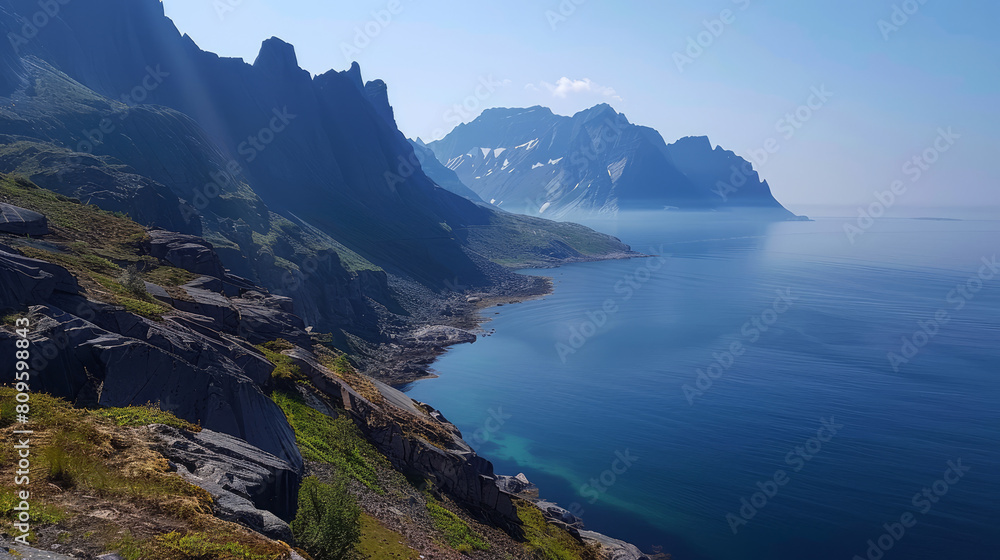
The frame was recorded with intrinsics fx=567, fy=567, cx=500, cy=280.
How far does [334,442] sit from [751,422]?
59.7 meters

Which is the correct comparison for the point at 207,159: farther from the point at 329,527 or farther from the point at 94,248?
the point at 329,527

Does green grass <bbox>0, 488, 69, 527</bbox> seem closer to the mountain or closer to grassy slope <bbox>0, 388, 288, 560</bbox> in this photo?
grassy slope <bbox>0, 388, 288, 560</bbox>

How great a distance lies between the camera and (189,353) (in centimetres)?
2120

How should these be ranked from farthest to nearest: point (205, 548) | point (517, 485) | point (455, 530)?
point (517, 485) → point (455, 530) → point (205, 548)

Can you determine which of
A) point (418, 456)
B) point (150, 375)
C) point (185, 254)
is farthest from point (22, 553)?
point (185, 254)

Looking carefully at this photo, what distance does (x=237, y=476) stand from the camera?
15.6 m

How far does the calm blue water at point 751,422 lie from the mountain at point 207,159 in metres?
32.8

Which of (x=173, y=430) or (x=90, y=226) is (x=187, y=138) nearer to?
(x=90, y=226)

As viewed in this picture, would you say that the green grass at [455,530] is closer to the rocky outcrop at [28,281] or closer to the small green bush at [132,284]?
the small green bush at [132,284]

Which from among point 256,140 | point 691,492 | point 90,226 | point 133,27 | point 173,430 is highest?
point 133,27

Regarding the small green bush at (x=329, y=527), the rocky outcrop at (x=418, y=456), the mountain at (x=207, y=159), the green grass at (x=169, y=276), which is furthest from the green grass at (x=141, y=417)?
the mountain at (x=207, y=159)

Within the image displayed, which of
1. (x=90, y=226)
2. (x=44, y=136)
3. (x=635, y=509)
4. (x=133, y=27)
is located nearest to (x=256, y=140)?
(x=133, y=27)

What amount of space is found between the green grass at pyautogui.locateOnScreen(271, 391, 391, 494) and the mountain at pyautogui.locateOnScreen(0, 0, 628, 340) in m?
55.5

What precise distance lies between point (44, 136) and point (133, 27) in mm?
77420
